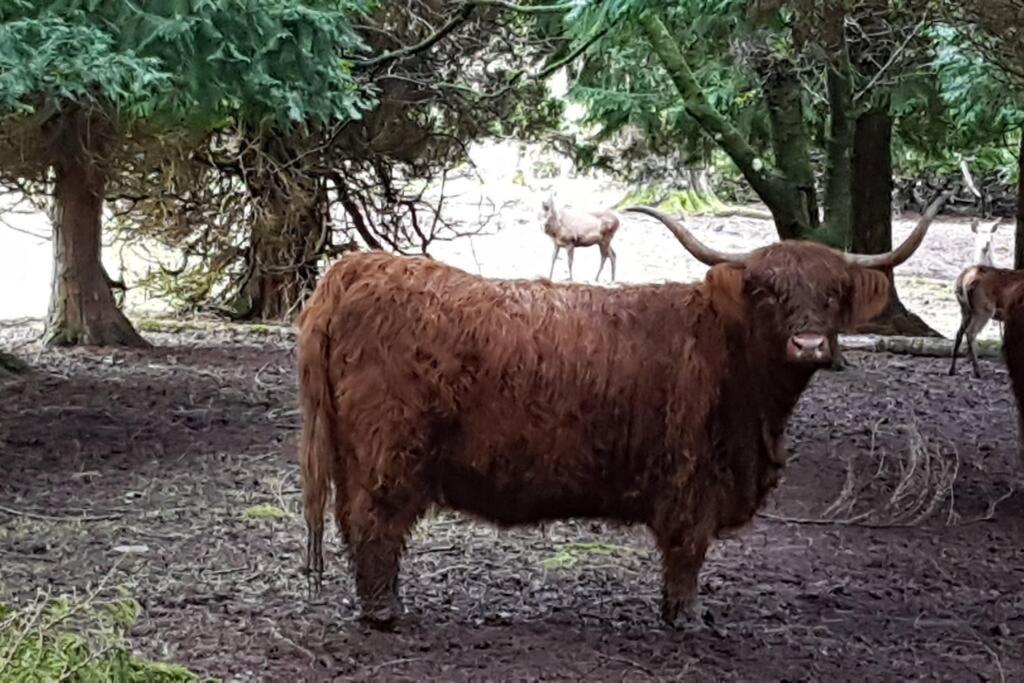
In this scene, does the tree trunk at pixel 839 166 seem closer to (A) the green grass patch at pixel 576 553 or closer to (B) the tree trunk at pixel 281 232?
(B) the tree trunk at pixel 281 232

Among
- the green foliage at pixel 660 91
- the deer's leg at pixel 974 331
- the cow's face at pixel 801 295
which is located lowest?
the deer's leg at pixel 974 331

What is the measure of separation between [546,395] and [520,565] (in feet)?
4.32

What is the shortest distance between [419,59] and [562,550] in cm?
917

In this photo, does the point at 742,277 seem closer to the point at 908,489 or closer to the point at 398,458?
the point at 398,458

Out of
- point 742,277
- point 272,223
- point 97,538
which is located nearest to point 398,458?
point 742,277

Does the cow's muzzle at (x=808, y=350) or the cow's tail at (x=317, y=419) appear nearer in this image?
the cow's muzzle at (x=808, y=350)

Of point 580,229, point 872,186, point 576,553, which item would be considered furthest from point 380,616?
point 580,229

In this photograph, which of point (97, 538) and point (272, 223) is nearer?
point (97, 538)

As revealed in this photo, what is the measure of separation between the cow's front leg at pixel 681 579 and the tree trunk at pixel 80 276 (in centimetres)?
838

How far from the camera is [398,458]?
5.31 m

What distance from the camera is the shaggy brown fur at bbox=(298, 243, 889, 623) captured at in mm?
5348

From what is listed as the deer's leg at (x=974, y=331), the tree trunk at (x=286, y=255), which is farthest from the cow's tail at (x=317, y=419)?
the tree trunk at (x=286, y=255)

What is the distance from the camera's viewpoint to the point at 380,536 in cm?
538

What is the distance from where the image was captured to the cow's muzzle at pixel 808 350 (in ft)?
17.0
